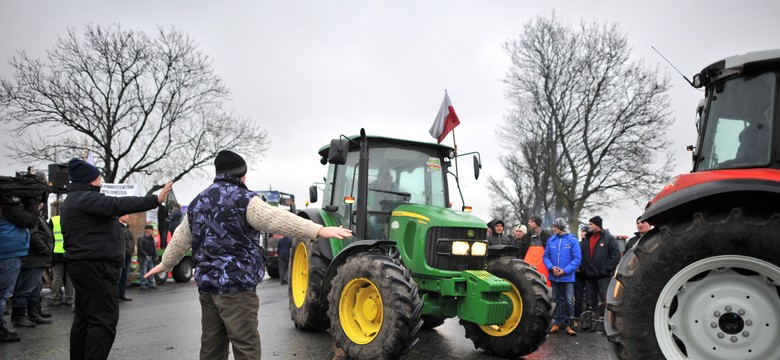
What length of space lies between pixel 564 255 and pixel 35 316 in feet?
25.8

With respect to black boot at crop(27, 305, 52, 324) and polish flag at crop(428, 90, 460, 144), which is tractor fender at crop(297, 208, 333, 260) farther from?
black boot at crop(27, 305, 52, 324)

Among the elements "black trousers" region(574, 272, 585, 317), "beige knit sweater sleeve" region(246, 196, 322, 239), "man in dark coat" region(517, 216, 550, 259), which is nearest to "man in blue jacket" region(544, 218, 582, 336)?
"black trousers" region(574, 272, 585, 317)

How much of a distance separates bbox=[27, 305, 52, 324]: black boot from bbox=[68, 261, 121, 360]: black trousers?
4366 millimetres

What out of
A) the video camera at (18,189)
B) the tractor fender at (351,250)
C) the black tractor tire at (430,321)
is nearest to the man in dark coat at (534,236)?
the black tractor tire at (430,321)

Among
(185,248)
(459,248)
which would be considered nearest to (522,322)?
(459,248)

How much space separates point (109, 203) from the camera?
4.56m

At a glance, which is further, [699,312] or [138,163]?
[138,163]

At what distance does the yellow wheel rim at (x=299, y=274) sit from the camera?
8.13m

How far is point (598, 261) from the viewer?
8.59 meters

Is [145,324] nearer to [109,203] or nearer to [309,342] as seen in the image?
[309,342]

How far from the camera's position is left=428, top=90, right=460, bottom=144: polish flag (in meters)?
8.45

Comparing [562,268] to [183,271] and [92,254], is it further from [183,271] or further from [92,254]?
[183,271]

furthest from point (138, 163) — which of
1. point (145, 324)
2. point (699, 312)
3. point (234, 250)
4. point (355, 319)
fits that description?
point (699, 312)

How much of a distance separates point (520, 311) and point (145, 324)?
223 inches
